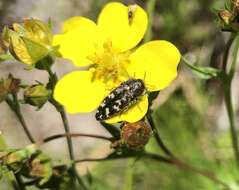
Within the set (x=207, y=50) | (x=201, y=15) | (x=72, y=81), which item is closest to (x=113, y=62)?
(x=72, y=81)

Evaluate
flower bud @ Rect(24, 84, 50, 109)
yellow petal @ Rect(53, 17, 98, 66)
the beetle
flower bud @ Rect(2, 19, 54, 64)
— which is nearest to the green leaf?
flower bud @ Rect(2, 19, 54, 64)

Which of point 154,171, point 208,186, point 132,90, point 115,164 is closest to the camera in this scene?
point 132,90

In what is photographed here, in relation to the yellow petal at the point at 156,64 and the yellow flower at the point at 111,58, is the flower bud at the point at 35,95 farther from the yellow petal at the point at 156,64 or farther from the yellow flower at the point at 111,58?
the yellow petal at the point at 156,64

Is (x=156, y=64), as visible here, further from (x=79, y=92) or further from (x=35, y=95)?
(x=35, y=95)

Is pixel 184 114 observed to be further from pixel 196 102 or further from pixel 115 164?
pixel 115 164

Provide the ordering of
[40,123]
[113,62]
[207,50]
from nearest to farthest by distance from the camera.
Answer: [113,62] → [207,50] → [40,123]

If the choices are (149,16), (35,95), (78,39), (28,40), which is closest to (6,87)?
(35,95)

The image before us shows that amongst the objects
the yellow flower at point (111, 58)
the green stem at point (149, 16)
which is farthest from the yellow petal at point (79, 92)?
Result: the green stem at point (149, 16)

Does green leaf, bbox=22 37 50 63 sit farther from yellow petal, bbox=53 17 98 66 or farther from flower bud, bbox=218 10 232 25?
flower bud, bbox=218 10 232 25
